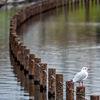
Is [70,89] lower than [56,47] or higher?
lower

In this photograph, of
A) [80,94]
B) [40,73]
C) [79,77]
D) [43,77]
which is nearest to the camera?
[80,94]

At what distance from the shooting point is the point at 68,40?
2580cm

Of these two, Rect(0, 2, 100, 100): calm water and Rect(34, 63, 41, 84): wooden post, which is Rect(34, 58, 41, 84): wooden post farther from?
Rect(0, 2, 100, 100): calm water

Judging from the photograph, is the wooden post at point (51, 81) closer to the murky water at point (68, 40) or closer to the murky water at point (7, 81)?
the murky water at point (7, 81)

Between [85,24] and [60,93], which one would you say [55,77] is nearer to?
[60,93]

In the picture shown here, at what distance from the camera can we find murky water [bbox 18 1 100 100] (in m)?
17.3

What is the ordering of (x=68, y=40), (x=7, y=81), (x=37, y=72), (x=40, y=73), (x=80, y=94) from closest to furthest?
(x=80, y=94)
(x=40, y=73)
(x=37, y=72)
(x=7, y=81)
(x=68, y=40)

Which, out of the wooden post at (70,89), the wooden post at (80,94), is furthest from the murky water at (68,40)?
the wooden post at (80,94)

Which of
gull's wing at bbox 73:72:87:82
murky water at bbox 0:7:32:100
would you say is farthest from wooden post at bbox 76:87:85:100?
murky water at bbox 0:7:32:100

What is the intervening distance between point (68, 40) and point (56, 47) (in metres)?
2.70

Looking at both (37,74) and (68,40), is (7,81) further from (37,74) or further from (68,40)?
(68,40)

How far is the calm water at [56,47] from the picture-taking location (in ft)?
47.1

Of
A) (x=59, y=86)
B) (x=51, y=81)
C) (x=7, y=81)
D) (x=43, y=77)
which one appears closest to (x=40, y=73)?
(x=43, y=77)

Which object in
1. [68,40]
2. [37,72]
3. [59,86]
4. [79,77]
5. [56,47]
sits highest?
[68,40]
